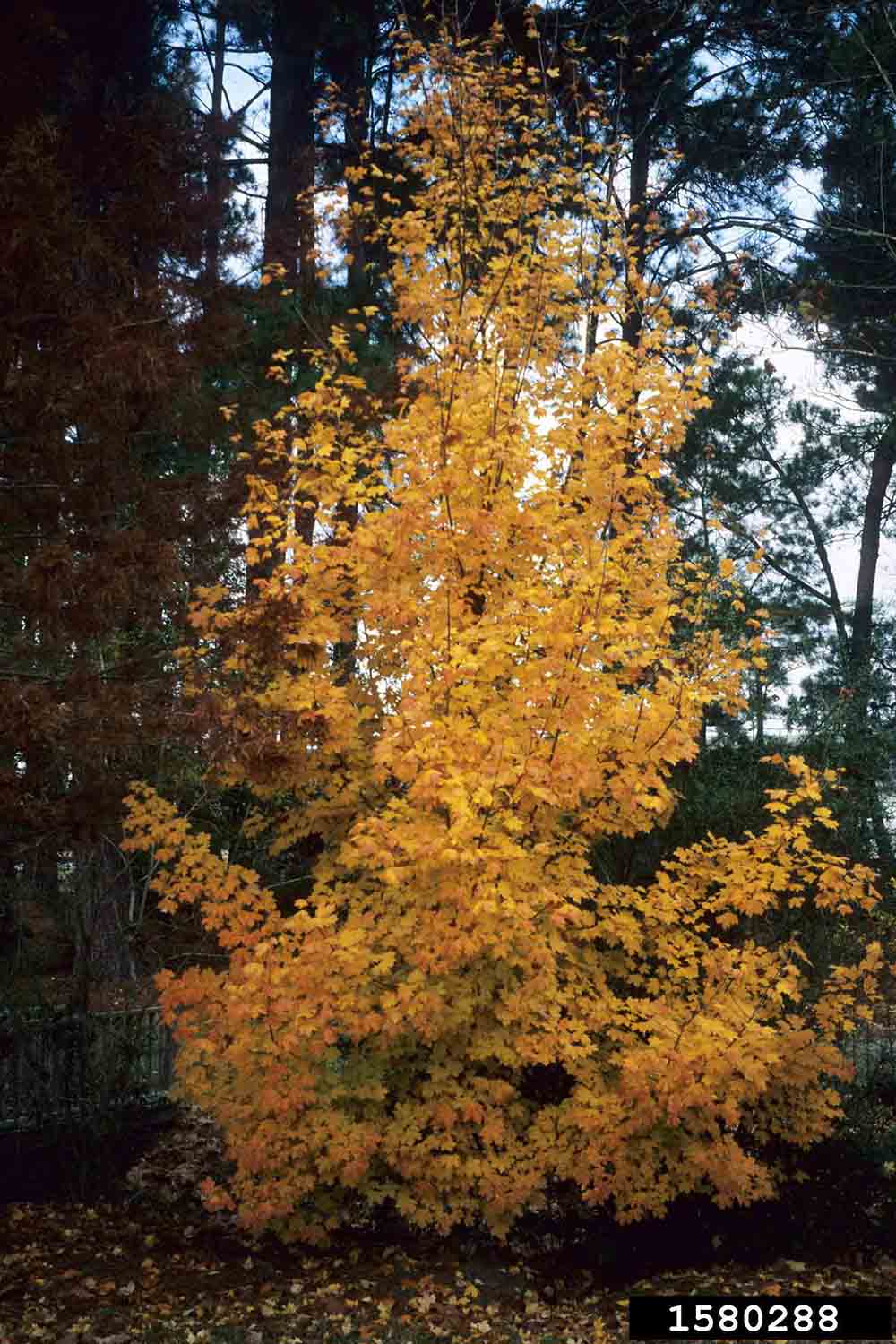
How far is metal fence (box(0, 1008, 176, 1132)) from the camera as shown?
759 centimetres

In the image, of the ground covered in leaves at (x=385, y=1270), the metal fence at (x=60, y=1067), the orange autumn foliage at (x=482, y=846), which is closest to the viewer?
the orange autumn foliage at (x=482, y=846)

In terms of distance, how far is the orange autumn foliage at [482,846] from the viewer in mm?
5746

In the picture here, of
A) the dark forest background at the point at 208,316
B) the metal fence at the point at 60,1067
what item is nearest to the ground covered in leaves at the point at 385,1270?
the metal fence at the point at 60,1067

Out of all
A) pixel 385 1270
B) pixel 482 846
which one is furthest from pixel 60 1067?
pixel 482 846

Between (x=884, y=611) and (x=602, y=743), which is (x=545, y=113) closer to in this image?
(x=602, y=743)

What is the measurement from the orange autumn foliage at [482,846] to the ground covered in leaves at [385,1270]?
16.8 inches

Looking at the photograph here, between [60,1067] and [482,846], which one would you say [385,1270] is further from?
[482,846]

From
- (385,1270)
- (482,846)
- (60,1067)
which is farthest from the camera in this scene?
(60,1067)

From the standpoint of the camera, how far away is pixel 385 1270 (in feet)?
21.6

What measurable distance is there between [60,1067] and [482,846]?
3.86 m

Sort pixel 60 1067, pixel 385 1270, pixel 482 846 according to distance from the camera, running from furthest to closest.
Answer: pixel 60 1067 → pixel 385 1270 → pixel 482 846

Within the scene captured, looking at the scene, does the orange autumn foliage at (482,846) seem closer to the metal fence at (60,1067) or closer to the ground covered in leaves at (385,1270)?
the ground covered in leaves at (385,1270)

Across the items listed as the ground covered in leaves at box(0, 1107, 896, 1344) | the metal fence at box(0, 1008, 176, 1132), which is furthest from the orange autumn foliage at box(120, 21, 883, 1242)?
the metal fence at box(0, 1008, 176, 1132)

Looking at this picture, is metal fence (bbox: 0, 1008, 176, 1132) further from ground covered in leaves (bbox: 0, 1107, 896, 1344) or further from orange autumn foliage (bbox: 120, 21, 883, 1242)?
orange autumn foliage (bbox: 120, 21, 883, 1242)
